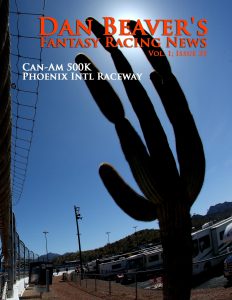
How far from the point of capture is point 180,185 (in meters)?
4.92

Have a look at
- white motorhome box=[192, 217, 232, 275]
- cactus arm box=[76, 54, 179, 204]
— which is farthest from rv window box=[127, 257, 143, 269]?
cactus arm box=[76, 54, 179, 204]

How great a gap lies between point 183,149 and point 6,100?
98.5 inches

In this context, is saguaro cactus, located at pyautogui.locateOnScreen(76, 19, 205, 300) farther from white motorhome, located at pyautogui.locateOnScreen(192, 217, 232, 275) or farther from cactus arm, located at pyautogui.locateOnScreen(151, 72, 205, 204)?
white motorhome, located at pyautogui.locateOnScreen(192, 217, 232, 275)

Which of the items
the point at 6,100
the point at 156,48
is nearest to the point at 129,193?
the point at 156,48

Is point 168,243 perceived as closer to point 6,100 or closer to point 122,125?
point 122,125

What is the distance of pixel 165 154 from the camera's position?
4.95 metres

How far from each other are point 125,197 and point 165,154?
1.32 meters

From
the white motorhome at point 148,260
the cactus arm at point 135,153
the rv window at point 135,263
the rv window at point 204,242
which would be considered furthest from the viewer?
the rv window at point 135,263

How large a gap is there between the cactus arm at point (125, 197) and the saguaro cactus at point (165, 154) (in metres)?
0.56

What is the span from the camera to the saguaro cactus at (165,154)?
4.68m

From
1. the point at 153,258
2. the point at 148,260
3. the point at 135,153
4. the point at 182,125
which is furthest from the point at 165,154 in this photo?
the point at 148,260

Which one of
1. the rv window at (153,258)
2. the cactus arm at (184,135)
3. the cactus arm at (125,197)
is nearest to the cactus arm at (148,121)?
the cactus arm at (184,135)

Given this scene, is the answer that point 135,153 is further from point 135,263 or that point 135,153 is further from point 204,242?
point 135,263

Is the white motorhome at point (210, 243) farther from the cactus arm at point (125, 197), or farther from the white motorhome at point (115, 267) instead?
the cactus arm at point (125, 197)
